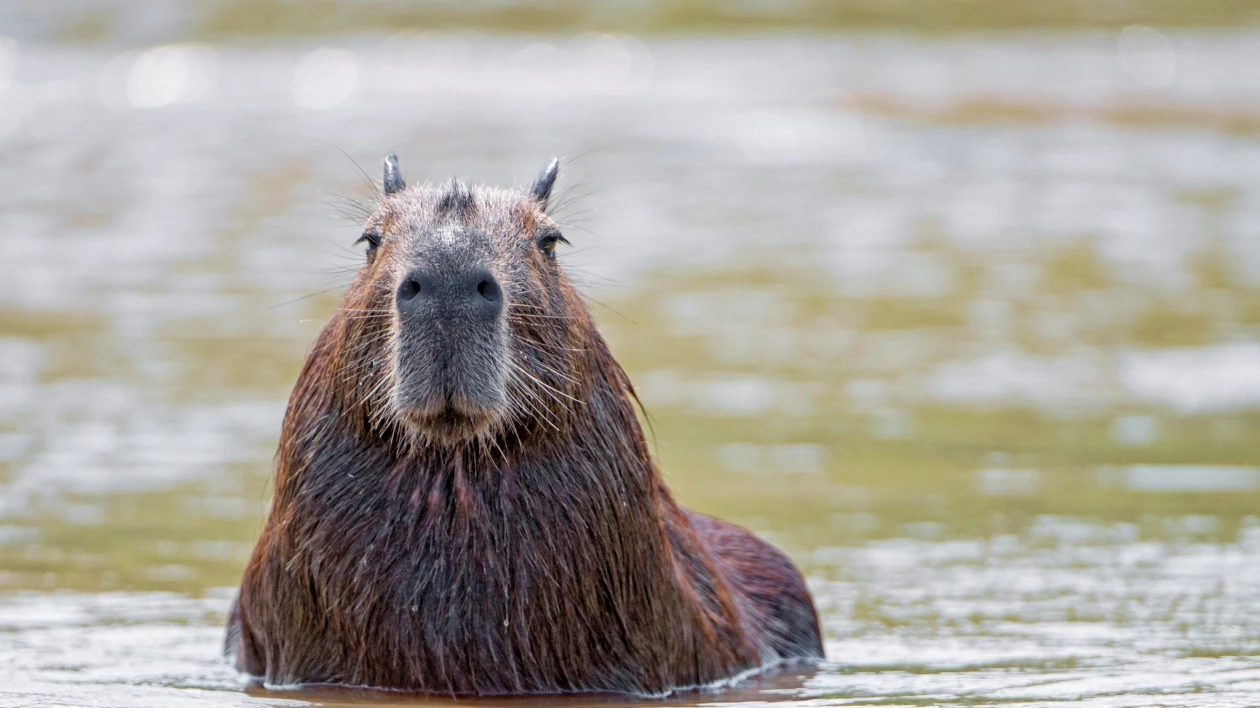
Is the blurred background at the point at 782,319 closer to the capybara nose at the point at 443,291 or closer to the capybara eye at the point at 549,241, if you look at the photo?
the capybara eye at the point at 549,241

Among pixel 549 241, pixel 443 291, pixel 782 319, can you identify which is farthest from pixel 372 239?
pixel 782 319

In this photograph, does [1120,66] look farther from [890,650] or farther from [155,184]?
[890,650]

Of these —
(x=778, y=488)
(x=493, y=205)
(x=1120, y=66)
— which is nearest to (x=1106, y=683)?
(x=493, y=205)

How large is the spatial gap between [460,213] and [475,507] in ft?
2.45

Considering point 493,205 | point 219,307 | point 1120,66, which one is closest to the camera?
point 493,205

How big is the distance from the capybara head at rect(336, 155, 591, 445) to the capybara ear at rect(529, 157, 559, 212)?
24mm

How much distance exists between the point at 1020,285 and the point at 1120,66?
582 inches

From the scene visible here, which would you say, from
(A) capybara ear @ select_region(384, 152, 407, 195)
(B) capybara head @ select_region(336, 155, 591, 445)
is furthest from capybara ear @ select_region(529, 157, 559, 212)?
(A) capybara ear @ select_region(384, 152, 407, 195)

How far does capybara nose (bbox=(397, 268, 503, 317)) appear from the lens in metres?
5.04

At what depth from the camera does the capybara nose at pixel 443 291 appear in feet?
16.5

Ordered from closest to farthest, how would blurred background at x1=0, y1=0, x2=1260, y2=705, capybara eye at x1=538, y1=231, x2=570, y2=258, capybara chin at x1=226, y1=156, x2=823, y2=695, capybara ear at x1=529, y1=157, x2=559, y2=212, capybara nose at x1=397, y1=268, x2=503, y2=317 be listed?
1. capybara nose at x1=397, y1=268, x2=503, y2=317
2. capybara chin at x1=226, y1=156, x2=823, y2=695
3. capybara eye at x1=538, y1=231, x2=570, y2=258
4. capybara ear at x1=529, y1=157, x2=559, y2=212
5. blurred background at x1=0, y1=0, x2=1260, y2=705

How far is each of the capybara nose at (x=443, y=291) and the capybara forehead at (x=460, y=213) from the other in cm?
19

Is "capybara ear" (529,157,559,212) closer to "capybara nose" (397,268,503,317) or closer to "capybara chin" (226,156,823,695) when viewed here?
"capybara chin" (226,156,823,695)

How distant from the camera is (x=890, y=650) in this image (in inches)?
266
